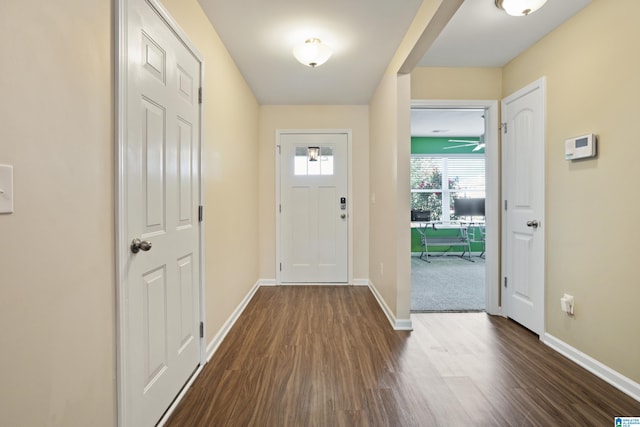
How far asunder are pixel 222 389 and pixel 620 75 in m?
3.05

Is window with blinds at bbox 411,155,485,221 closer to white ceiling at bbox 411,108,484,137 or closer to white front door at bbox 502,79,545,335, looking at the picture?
white ceiling at bbox 411,108,484,137

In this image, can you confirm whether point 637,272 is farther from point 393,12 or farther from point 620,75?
point 393,12

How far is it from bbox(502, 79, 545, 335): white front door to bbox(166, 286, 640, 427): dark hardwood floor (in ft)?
0.84

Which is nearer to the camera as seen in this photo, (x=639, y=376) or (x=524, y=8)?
(x=639, y=376)

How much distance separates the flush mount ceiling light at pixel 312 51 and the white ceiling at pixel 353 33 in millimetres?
78

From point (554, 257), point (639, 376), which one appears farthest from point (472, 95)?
point (639, 376)

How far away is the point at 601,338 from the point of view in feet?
6.28

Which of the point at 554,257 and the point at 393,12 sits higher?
the point at 393,12

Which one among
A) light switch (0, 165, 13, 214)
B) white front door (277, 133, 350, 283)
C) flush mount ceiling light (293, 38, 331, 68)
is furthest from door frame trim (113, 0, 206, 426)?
white front door (277, 133, 350, 283)

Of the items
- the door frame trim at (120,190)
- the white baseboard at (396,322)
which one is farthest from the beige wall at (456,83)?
the door frame trim at (120,190)

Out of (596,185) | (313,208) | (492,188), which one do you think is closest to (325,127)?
(313,208)

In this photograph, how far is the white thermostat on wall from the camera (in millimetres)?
1965

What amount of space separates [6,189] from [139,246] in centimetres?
57

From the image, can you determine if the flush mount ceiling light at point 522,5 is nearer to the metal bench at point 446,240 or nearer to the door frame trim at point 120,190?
the door frame trim at point 120,190
